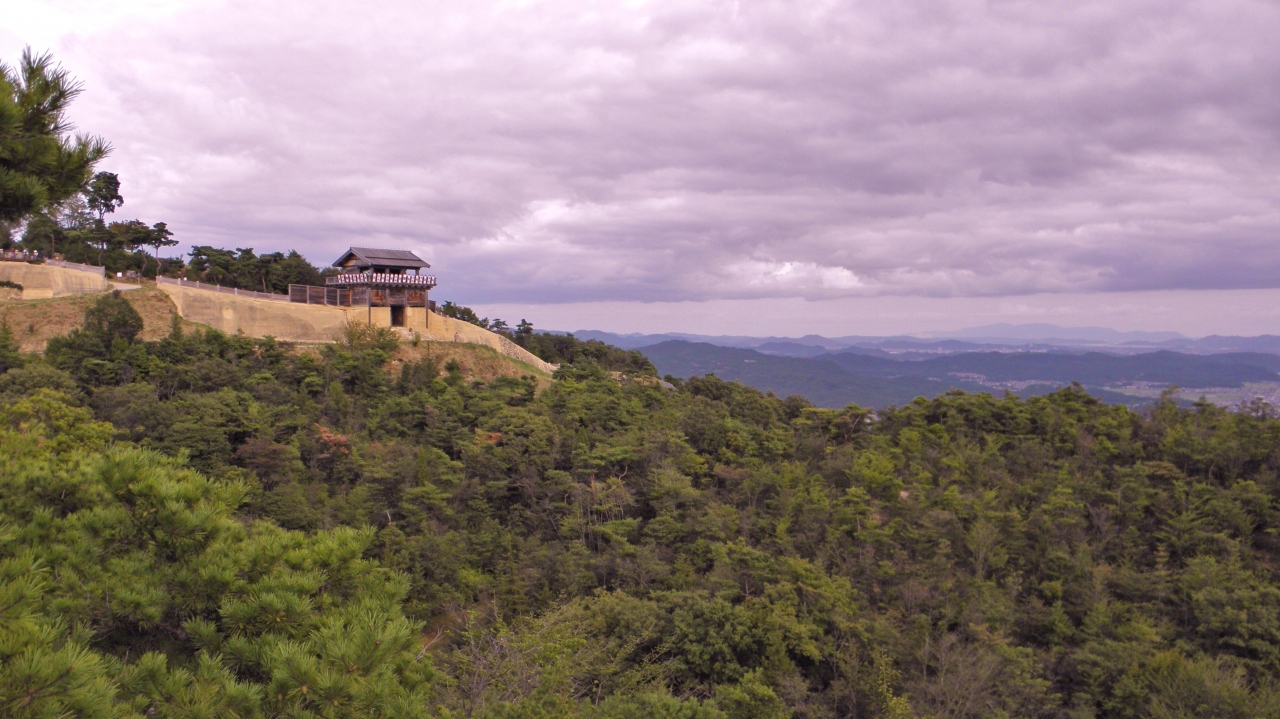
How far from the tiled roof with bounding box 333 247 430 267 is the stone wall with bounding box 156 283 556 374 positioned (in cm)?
239

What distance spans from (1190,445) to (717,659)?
19502mm

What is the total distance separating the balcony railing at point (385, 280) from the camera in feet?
115

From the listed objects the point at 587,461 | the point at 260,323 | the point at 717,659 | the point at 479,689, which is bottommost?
the point at 717,659

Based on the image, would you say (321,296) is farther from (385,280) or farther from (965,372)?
(965,372)

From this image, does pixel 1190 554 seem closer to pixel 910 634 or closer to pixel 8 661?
pixel 910 634

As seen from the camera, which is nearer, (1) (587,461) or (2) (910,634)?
(2) (910,634)

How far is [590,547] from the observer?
21594mm

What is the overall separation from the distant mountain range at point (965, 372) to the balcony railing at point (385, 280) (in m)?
64.9

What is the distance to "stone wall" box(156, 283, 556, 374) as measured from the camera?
32219 millimetres

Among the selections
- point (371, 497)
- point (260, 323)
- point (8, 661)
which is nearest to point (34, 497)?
point (8, 661)

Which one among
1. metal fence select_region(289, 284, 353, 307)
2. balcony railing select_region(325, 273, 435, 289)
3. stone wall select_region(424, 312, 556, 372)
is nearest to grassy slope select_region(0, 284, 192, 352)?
metal fence select_region(289, 284, 353, 307)

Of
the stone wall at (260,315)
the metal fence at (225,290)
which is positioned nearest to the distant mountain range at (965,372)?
the stone wall at (260,315)

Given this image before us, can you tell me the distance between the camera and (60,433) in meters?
16.8

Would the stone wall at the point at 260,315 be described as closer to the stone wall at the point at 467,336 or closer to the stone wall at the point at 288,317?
the stone wall at the point at 288,317
